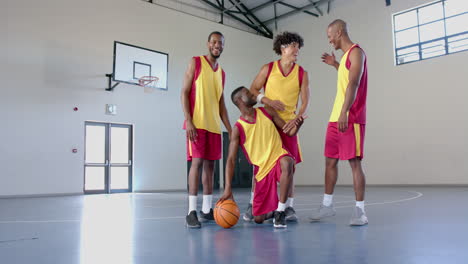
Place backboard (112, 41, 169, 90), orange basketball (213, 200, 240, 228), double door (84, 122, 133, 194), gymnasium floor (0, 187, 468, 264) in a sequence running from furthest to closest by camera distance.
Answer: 1. double door (84, 122, 133, 194)
2. backboard (112, 41, 169, 90)
3. orange basketball (213, 200, 240, 228)
4. gymnasium floor (0, 187, 468, 264)

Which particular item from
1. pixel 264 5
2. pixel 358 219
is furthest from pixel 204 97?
pixel 264 5

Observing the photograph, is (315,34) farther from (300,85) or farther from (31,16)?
(300,85)

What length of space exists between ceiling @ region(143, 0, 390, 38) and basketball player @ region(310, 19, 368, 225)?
9.76 m

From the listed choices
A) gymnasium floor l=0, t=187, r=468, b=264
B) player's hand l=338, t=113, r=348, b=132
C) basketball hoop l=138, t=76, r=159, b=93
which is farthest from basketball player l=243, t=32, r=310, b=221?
basketball hoop l=138, t=76, r=159, b=93

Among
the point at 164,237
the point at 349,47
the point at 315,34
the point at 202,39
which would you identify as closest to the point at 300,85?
the point at 349,47

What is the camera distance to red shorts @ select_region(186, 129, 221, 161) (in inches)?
122

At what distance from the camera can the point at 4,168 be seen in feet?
28.0

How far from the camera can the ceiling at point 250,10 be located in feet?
41.1

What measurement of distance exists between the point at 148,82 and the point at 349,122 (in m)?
7.80

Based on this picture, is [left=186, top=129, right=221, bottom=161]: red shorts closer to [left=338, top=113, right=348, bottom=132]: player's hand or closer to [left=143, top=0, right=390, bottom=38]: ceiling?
[left=338, top=113, right=348, bottom=132]: player's hand

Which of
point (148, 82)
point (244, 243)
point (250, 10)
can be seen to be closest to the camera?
point (244, 243)

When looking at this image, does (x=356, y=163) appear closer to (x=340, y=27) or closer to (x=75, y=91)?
(x=340, y=27)

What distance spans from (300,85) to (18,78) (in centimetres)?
805

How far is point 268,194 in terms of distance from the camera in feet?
10.00
